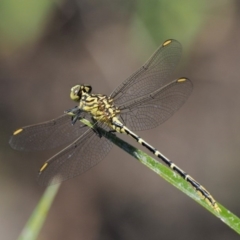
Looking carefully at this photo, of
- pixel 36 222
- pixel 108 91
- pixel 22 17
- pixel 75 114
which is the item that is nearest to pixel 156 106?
pixel 75 114

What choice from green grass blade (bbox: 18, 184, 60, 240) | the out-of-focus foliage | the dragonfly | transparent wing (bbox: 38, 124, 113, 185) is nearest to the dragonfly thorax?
the dragonfly

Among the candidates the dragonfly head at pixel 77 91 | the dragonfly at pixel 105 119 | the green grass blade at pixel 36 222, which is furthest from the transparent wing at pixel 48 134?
the green grass blade at pixel 36 222

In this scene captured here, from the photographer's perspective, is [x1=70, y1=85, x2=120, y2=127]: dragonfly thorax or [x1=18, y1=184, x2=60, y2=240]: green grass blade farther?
[x1=70, y1=85, x2=120, y2=127]: dragonfly thorax

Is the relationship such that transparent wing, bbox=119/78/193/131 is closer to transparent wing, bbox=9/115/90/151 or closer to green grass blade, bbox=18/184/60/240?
transparent wing, bbox=9/115/90/151

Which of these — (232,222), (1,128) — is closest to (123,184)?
(1,128)

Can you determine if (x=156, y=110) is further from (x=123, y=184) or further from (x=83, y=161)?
(x=123, y=184)

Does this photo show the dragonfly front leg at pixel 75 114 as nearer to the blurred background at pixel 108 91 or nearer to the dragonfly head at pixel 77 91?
the dragonfly head at pixel 77 91

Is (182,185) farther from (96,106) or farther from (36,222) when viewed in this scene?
(96,106)
